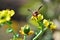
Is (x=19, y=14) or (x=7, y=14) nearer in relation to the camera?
(x=7, y=14)

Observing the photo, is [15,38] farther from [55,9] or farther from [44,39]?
[55,9]

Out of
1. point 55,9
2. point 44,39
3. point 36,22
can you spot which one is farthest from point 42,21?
point 55,9

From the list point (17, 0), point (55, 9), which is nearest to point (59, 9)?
point (55, 9)

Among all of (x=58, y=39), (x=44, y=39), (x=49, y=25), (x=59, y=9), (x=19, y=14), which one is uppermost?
(x=49, y=25)

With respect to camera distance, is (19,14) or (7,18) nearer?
(7,18)

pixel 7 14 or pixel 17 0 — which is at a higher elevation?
pixel 7 14

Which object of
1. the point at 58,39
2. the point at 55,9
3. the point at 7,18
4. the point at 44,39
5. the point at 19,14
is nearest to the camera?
the point at 7,18

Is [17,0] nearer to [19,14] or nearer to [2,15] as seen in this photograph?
[19,14]

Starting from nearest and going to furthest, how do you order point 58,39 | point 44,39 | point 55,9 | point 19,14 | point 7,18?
point 7,18, point 44,39, point 55,9, point 58,39, point 19,14

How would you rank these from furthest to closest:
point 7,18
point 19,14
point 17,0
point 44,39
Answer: point 17,0, point 19,14, point 44,39, point 7,18
